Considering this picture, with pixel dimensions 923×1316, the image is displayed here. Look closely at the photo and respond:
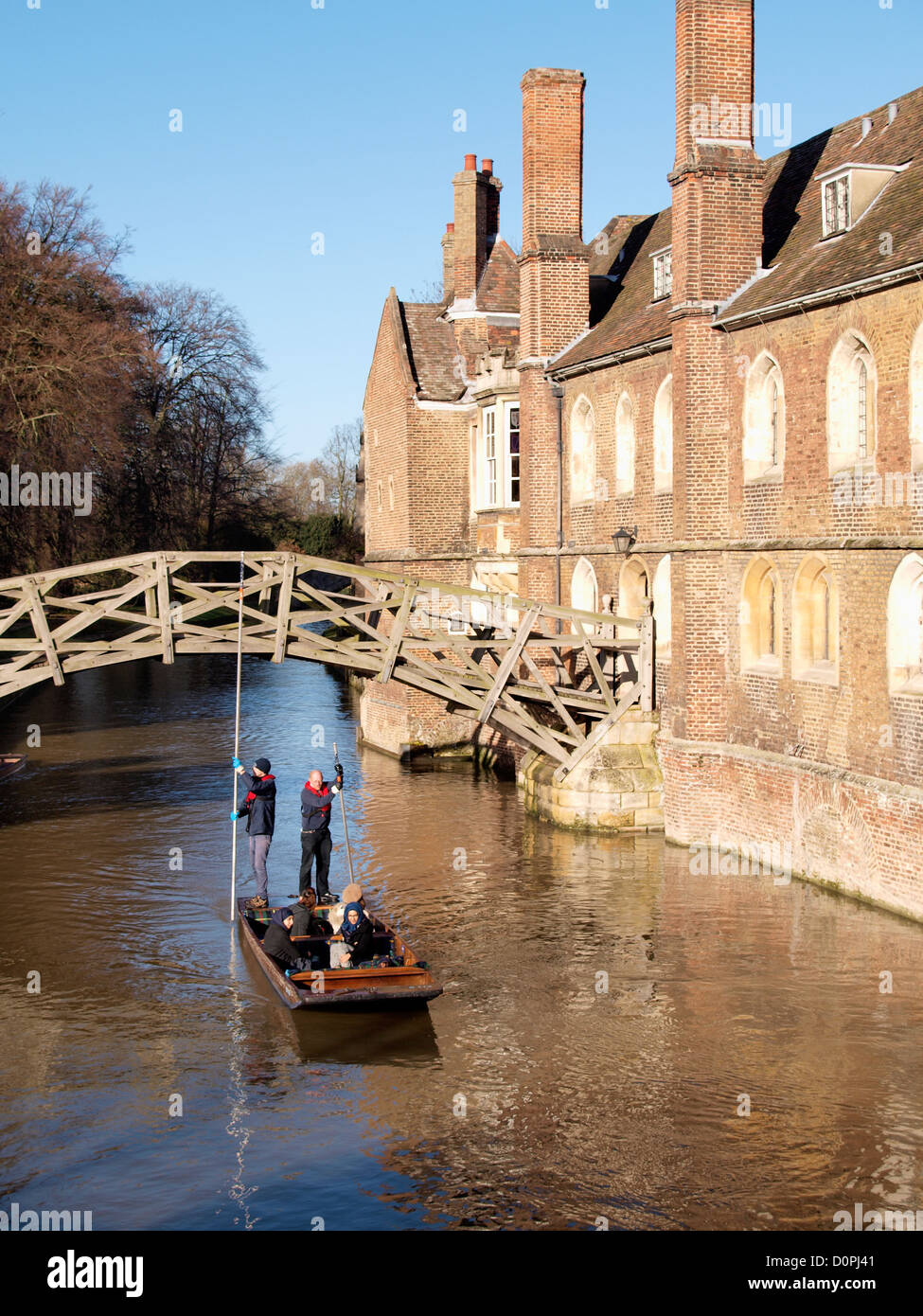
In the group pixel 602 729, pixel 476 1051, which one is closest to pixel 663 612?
pixel 602 729

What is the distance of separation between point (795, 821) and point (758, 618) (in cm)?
322

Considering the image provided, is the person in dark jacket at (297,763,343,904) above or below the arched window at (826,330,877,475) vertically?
below

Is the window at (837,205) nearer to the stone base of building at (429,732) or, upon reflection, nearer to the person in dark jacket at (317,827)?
the person in dark jacket at (317,827)

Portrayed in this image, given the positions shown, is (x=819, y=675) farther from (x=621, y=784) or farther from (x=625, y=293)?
(x=625, y=293)

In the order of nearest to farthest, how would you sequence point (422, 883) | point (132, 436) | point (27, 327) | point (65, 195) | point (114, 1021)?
point (114, 1021) → point (422, 883) → point (27, 327) → point (65, 195) → point (132, 436)

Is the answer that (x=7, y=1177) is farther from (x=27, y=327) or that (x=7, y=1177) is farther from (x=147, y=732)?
(x=27, y=327)

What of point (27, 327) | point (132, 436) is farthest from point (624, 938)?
point (132, 436)

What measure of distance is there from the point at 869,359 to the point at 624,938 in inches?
307

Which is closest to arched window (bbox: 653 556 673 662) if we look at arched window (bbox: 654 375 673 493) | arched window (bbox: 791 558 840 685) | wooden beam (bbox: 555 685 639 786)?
wooden beam (bbox: 555 685 639 786)

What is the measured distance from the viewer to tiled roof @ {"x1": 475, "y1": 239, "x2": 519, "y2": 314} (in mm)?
31727

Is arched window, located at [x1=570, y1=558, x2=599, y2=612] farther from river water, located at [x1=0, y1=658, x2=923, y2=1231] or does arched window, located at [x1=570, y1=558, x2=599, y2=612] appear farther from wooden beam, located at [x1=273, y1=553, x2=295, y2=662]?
wooden beam, located at [x1=273, y1=553, x2=295, y2=662]

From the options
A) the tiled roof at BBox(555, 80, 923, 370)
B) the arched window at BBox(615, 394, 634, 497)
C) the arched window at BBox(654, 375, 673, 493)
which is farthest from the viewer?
the arched window at BBox(615, 394, 634, 497)

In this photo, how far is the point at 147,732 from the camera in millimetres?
35031

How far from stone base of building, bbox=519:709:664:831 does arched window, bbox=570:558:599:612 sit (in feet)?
12.3
